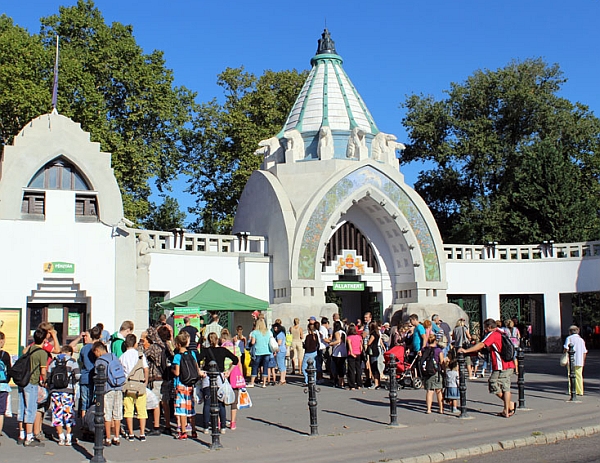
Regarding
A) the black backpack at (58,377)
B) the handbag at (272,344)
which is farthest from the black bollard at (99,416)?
the handbag at (272,344)

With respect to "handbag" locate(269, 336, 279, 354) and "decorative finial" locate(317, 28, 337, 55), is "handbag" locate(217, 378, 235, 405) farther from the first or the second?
"decorative finial" locate(317, 28, 337, 55)

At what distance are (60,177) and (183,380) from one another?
12023mm

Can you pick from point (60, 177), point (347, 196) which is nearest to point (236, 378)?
point (60, 177)

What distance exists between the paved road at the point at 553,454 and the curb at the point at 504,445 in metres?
0.13

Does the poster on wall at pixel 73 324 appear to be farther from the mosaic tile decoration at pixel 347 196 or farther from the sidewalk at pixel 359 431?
the mosaic tile decoration at pixel 347 196

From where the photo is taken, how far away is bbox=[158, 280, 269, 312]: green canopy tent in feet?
70.6

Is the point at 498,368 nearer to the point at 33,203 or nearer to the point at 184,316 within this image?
the point at 184,316

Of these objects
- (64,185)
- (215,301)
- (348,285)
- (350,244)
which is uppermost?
→ (64,185)

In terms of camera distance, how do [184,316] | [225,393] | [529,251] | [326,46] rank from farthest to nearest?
[326,46], [529,251], [184,316], [225,393]

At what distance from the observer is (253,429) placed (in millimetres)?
13234

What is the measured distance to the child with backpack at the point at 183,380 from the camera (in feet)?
40.1

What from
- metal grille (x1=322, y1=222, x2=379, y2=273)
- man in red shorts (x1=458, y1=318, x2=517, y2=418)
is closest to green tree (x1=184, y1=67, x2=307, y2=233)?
metal grille (x1=322, y1=222, x2=379, y2=273)

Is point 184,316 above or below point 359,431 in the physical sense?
above

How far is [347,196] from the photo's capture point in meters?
29.4
